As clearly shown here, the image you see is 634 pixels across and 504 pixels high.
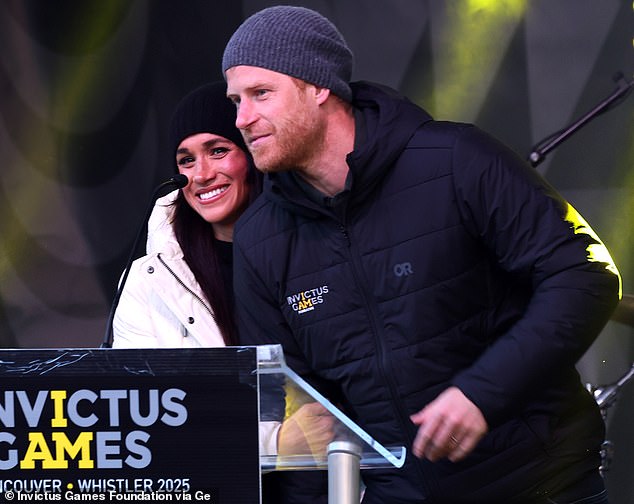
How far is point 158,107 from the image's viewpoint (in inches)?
158

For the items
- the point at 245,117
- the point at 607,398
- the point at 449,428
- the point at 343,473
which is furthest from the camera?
the point at 607,398

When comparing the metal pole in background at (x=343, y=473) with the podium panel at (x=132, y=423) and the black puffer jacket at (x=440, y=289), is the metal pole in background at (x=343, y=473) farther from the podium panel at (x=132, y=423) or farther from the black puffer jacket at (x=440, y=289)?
the black puffer jacket at (x=440, y=289)

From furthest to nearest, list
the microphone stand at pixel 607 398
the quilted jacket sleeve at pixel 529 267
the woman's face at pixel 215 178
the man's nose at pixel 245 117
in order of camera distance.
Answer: the microphone stand at pixel 607 398 < the woman's face at pixel 215 178 < the man's nose at pixel 245 117 < the quilted jacket sleeve at pixel 529 267

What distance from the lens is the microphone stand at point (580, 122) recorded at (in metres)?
3.56

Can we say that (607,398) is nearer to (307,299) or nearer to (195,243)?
(195,243)

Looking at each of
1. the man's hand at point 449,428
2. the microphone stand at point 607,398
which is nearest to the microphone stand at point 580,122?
the microphone stand at point 607,398

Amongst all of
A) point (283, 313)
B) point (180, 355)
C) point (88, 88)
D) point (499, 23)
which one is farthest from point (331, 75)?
point (88, 88)

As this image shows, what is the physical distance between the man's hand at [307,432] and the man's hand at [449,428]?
0.50ft

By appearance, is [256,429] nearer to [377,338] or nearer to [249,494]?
[249,494]

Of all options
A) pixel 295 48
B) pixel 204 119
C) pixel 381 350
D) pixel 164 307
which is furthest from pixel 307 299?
pixel 204 119

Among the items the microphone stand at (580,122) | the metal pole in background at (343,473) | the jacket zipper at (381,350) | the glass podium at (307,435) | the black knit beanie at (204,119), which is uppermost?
the microphone stand at (580,122)

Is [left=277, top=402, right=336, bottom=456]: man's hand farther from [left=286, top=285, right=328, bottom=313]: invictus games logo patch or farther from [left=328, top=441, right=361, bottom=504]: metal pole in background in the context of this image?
[left=286, top=285, right=328, bottom=313]: invictus games logo patch

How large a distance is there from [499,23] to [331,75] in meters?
1.61

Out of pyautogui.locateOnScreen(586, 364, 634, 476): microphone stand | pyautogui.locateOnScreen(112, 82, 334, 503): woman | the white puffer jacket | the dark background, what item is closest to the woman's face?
pyautogui.locateOnScreen(112, 82, 334, 503): woman
